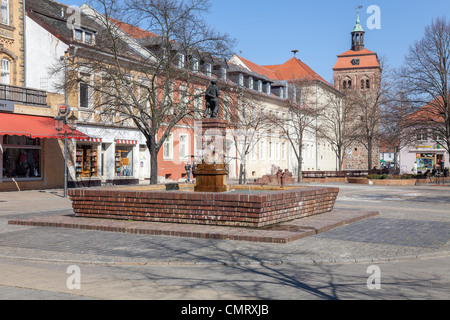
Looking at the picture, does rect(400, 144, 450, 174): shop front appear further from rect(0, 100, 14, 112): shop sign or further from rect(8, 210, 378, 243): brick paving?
rect(8, 210, 378, 243): brick paving

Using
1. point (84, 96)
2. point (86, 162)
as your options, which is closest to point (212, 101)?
point (84, 96)

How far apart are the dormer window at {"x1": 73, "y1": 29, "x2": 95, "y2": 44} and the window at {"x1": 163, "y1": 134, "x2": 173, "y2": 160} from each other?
10.00 m

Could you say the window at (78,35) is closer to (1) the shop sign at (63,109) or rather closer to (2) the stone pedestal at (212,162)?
(1) the shop sign at (63,109)

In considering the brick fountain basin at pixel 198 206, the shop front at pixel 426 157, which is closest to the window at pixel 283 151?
the shop front at pixel 426 157

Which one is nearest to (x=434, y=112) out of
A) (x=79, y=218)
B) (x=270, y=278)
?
(x=79, y=218)

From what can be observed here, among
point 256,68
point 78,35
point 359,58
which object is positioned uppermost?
point 359,58

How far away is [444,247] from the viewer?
9.66 m

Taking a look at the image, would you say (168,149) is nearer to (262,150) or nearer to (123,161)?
(123,161)

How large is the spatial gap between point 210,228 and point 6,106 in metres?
18.5

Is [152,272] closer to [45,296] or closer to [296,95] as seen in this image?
[45,296]

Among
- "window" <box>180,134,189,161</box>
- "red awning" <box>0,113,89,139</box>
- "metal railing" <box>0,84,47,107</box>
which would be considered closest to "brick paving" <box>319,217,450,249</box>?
"red awning" <box>0,113,89,139</box>

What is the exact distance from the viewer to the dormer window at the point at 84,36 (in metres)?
31.5

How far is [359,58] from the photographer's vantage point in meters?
98.0

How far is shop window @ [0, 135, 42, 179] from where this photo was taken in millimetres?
27078
